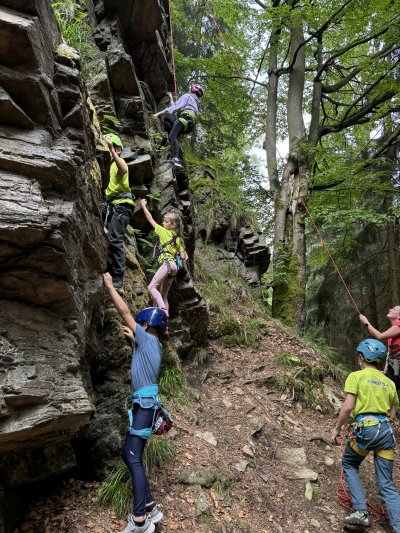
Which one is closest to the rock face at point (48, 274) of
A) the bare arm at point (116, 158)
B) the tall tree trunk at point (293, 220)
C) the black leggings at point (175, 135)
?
the bare arm at point (116, 158)

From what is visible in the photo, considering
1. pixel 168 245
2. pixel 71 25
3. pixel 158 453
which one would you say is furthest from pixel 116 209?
pixel 71 25

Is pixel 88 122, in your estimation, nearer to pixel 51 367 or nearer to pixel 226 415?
pixel 51 367

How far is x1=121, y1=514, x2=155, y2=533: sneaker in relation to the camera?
3.47 m

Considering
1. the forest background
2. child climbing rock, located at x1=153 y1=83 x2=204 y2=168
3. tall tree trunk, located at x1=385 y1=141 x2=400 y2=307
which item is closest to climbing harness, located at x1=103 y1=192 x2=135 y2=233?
child climbing rock, located at x1=153 y1=83 x2=204 y2=168

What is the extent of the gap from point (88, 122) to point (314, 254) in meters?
12.2

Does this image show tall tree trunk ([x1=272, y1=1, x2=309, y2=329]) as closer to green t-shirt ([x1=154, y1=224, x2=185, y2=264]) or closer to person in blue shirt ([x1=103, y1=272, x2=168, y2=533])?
green t-shirt ([x1=154, y1=224, x2=185, y2=264])

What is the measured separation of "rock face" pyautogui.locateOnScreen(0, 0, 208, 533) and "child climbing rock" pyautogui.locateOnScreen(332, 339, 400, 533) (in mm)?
3029

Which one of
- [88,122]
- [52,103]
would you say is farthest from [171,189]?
[52,103]

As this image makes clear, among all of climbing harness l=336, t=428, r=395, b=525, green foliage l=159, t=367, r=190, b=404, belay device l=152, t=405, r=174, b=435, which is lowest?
climbing harness l=336, t=428, r=395, b=525

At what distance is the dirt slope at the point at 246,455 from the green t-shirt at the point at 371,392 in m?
1.47

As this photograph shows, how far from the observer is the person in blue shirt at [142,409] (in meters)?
3.54

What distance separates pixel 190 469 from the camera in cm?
470

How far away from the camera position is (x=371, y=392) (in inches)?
195

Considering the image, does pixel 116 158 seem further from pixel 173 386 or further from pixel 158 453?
pixel 158 453
